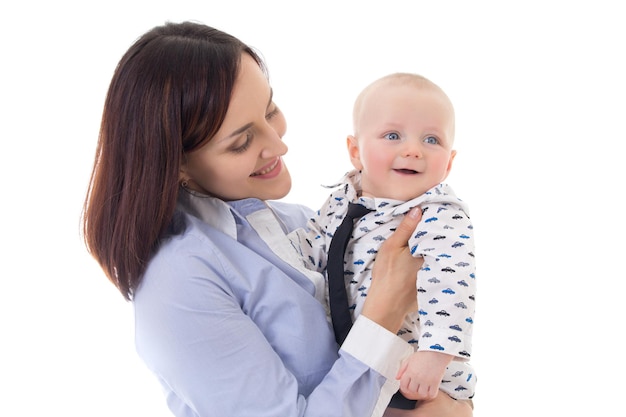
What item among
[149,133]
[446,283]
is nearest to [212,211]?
[149,133]

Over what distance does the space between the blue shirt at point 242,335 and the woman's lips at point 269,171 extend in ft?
0.38

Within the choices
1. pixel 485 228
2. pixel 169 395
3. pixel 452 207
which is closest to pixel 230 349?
pixel 169 395

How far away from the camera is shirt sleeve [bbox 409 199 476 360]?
1726mm

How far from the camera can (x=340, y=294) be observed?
1878 mm

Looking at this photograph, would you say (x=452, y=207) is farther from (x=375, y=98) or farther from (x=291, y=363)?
(x=291, y=363)

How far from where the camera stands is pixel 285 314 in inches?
70.9

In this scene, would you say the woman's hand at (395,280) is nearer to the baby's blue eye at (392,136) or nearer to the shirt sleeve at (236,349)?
the shirt sleeve at (236,349)

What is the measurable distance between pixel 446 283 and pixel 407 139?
0.39 m

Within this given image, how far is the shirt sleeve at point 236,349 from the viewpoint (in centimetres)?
167

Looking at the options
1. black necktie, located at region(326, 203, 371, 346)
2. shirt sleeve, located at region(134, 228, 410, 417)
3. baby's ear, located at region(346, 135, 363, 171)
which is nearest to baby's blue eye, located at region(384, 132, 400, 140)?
baby's ear, located at region(346, 135, 363, 171)

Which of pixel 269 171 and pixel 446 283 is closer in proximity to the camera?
pixel 446 283

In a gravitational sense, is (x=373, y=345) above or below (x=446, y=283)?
below

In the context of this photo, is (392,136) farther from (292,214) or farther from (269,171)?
(292,214)

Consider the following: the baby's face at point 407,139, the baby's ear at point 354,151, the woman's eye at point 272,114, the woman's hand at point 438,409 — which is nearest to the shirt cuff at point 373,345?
the woman's hand at point 438,409
